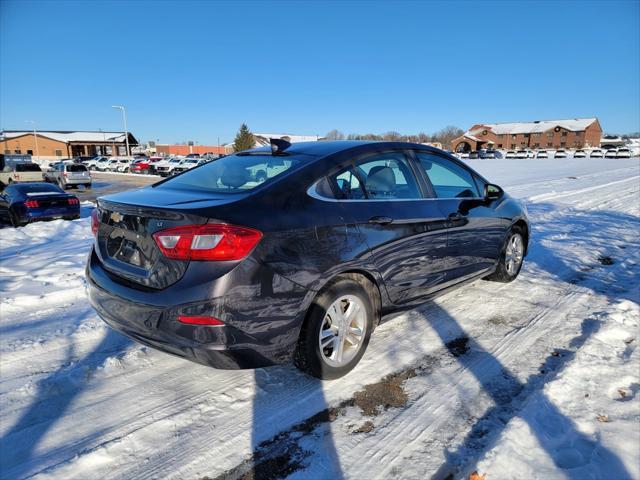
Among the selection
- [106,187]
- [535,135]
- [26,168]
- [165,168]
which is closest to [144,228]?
[26,168]

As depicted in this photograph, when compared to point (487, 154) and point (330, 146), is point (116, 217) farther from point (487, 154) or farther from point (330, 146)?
point (487, 154)

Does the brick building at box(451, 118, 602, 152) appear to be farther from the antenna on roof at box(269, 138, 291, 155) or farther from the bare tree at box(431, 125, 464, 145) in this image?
the antenna on roof at box(269, 138, 291, 155)

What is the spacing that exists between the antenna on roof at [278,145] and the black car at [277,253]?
0.7 inches

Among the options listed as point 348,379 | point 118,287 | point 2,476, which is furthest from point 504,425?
point 2,476

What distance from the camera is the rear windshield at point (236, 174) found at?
3.01 meters

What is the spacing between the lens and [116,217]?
2.86 meters

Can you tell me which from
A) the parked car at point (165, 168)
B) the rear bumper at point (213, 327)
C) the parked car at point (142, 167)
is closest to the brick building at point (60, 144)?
the parked car at point (142, 167)

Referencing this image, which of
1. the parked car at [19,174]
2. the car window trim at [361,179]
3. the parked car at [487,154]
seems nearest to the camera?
the car window trim at [361,179]

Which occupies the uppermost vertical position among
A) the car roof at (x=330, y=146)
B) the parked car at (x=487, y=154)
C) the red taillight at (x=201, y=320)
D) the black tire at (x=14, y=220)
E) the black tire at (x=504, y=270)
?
the car roof at (x=330, y=146)

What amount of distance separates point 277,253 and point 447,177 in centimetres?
246

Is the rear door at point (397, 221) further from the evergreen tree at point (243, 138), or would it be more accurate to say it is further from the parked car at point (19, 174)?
the evergreen tree at point (243, 138)

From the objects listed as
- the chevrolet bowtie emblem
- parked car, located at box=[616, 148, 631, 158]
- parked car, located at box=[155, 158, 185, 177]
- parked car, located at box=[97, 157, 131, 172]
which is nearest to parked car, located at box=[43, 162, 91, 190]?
parked car, located at box=[155, 158, 185, 177]

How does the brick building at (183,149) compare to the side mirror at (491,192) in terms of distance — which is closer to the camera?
the side mirror at (491,192)

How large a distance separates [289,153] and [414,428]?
218 cm
